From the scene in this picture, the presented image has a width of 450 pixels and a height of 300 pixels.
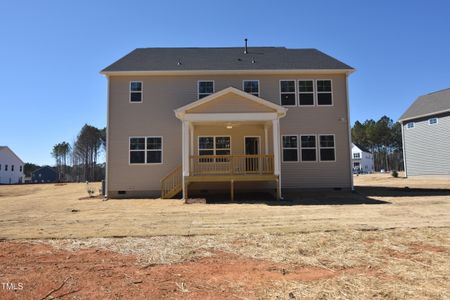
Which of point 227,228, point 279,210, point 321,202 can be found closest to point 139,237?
point 227,228

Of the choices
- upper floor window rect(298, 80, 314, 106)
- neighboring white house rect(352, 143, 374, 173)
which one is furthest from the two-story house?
neighboring white house rect(352, 143, 374, 173)

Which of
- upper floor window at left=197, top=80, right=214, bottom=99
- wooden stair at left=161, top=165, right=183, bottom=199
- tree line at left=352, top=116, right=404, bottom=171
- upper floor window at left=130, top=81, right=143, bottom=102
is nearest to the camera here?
wooden stair at left=161, top=165, right=183, bottom=199

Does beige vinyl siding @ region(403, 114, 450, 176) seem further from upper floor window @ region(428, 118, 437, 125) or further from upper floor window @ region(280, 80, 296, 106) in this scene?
upper floor window @ region(280, 80, 296, 106)

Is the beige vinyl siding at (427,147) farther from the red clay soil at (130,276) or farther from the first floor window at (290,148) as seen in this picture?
the red clay soil at (130,276)

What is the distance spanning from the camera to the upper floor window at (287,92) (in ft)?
59.6

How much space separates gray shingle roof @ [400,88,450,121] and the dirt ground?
20849 mm

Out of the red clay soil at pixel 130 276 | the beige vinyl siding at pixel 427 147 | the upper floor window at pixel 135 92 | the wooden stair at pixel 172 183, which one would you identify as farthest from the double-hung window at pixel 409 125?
the red clay soil at pixel 130 276

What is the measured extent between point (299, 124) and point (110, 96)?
→ 1039cm

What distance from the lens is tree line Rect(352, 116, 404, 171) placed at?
7181 centimetres

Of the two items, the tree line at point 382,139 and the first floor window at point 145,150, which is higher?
the tree line at point 382,139

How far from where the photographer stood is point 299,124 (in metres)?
18.0

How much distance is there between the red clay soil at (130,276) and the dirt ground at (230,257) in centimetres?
1

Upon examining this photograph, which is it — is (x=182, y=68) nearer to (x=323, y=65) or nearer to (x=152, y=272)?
(x=323, y=65)

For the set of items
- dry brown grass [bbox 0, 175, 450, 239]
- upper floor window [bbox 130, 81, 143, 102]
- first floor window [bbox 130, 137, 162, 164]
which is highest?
upper floor window [bbox 130, 81, 143, 102]
